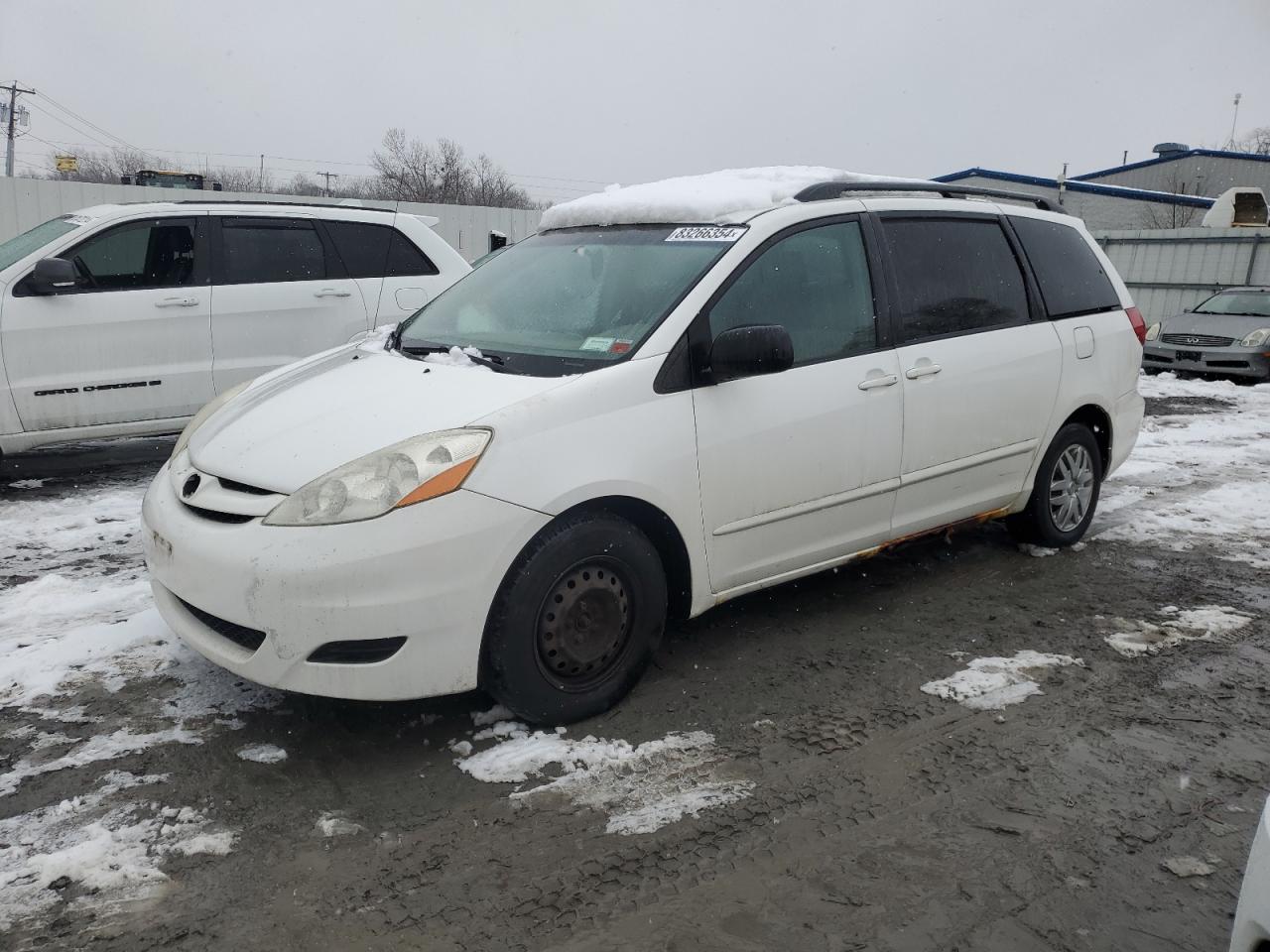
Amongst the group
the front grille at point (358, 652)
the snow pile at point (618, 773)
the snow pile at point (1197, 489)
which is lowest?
the snow pile at point (618, 773)

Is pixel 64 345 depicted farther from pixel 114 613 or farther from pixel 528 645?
pixel 528 645

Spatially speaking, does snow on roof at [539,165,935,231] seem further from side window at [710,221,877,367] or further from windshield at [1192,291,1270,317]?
windshield at [1192,291,1270,317]

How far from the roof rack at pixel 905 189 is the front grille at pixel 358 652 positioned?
7.86ft

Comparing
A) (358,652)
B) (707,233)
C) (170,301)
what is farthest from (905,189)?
(170,301)

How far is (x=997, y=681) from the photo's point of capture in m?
3.83

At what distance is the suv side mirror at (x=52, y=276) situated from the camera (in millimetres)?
6152

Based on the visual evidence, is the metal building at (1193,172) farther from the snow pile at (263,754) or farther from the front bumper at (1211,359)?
the snow pile at (263,754)

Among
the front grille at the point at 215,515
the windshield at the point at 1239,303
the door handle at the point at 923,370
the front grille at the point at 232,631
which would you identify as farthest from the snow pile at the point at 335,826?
the windshield at the point at 1239,303

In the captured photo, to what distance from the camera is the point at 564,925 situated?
2455mm

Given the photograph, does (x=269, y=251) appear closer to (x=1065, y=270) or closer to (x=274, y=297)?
(x=274, y=297)

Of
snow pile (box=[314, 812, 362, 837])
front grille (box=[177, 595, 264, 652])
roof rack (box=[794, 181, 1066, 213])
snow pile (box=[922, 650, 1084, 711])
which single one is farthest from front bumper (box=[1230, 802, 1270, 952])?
roof rack (box=[794, 181, 1066, 213])

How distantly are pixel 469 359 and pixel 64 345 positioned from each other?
3.99 m

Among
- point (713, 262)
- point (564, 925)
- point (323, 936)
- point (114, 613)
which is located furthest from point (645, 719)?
point (114, 613)

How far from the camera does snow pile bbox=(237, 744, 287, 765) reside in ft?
10.4
